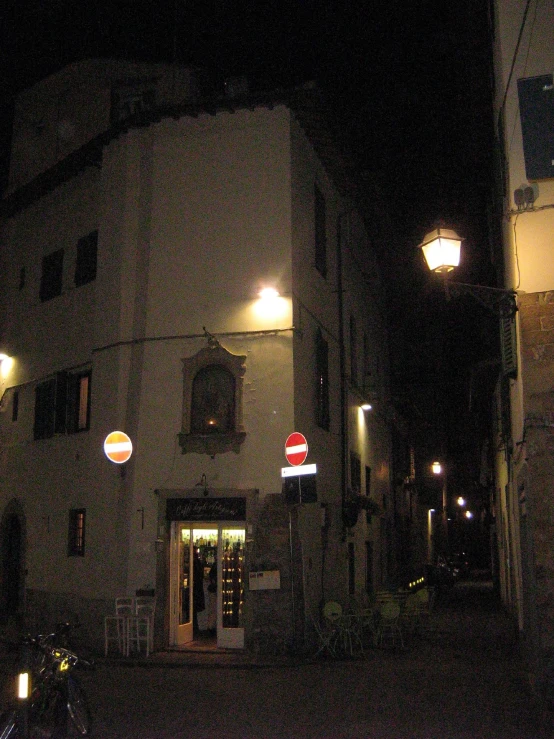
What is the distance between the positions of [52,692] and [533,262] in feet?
27.5

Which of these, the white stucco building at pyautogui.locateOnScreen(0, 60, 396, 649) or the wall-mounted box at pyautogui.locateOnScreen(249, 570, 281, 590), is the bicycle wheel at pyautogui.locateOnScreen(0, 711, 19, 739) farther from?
the wall-mounted box at pyautogui.locateOnScreen(249, 570, 281, 590)

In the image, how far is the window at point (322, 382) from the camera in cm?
1695

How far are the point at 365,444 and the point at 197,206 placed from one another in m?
9.40

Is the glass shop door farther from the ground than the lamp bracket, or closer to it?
closer to it

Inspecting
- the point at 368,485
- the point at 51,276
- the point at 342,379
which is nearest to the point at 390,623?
the point at 342,379

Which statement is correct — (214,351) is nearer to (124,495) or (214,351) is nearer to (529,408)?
(124,495)

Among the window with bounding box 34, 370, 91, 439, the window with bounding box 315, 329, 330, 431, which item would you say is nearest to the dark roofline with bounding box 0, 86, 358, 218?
the window with bounding box 315, 329, 330, 431

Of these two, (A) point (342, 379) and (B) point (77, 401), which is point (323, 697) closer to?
(B) point (77, 401)

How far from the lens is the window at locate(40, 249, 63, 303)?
19.0 metres

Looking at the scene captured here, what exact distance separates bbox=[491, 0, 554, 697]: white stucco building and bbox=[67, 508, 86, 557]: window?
9265 mm

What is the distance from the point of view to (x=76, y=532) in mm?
16766

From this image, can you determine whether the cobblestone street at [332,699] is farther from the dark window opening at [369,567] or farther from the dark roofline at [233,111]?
the dark roofline at [233,111]

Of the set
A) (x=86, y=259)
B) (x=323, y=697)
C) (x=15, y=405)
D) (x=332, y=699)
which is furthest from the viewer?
(x=15, y=405)

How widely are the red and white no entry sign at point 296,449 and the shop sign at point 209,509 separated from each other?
1.75m
